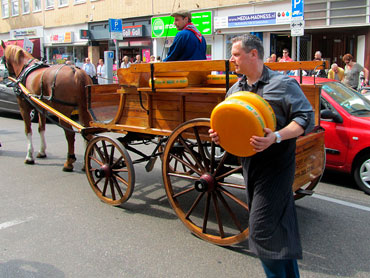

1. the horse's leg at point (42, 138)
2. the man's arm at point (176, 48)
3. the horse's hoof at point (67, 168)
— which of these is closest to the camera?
the man's arm at point (176, 48)

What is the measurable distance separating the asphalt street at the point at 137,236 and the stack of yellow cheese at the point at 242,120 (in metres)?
1.39

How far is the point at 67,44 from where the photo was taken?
86.7ft

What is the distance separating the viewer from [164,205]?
16.0 feet

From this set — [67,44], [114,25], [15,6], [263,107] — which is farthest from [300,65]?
[15,6]

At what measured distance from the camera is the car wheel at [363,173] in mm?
5285

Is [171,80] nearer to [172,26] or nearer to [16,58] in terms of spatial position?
[16,58]

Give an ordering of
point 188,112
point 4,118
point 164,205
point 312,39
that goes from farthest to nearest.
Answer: point 312,39 → point 4,118 → point 164,205 → point 188,112

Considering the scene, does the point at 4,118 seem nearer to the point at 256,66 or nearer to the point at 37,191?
the point at 37,191

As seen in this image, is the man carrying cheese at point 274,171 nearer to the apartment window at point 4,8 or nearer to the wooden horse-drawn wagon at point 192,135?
the wooden horse-drawn wagon at point 192,135

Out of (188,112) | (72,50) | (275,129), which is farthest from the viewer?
(72,50)

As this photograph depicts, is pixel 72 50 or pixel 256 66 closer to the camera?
pixel 256 66

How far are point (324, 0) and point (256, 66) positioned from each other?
44.1 feet

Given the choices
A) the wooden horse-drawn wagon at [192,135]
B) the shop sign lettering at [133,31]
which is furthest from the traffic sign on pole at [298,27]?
the shop sign lettering at [133,31]

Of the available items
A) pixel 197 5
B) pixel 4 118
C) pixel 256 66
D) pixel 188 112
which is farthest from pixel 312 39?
pixel 256 66
